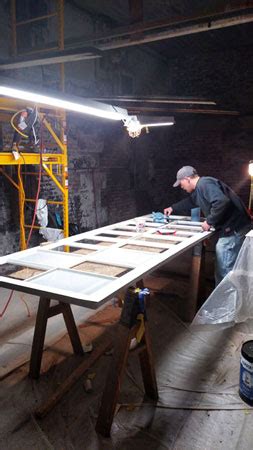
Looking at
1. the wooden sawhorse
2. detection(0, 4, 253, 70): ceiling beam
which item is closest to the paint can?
the wooden sawhorse

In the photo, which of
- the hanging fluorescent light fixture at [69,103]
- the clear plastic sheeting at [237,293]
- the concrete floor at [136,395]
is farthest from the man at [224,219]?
the hanging fluorescent light fixture at [69,103]

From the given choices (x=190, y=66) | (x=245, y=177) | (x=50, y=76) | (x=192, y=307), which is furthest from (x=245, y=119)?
(x=192, y=307)

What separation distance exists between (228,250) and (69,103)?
2.17 m

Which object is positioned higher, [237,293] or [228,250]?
[228,250]

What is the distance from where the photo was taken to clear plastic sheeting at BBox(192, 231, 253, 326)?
2980 millimetres

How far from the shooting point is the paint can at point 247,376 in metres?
2.19

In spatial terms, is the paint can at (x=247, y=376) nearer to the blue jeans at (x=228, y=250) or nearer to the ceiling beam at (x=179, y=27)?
the blue jeans at (x=228, y=250)

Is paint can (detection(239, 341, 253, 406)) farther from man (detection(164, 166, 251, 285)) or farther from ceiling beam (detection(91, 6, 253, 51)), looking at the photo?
ceiling beam (detection(91, 6, 253, 51))

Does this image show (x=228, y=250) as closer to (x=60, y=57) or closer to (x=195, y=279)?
(x=195, y=279)

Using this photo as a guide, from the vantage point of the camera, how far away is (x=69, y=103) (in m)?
2.44

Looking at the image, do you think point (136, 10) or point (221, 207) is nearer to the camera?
point (136, 10)

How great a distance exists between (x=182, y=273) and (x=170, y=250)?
223 centimetres

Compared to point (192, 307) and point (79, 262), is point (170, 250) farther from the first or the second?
point (192, 307)

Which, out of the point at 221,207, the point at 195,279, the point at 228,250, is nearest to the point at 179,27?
the point at 221,207
